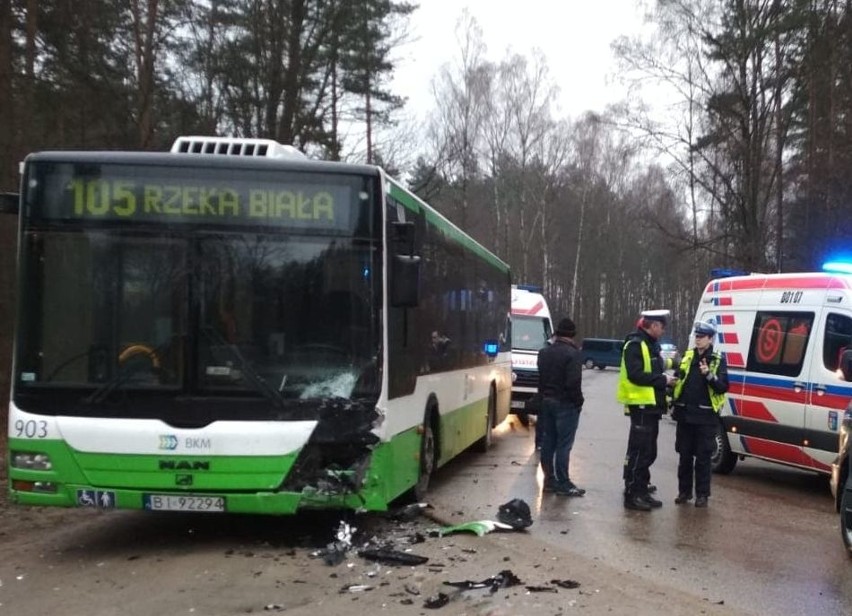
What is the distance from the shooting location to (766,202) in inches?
1261

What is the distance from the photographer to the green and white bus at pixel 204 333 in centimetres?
685

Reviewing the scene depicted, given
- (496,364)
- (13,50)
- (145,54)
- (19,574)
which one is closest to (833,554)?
(19,574)

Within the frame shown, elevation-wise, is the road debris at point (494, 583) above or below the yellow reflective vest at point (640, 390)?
below

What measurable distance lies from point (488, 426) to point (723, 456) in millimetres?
3823

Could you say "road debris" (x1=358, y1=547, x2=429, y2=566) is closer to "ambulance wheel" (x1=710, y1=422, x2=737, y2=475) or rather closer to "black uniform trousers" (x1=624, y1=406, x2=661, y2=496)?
"black uniform trousers" (x1=624, y1=406, x2=661, y2=496)

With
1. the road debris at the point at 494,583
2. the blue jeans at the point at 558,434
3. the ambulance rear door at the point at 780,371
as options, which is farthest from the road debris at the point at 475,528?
the ambulance rear door at the point at 780,371

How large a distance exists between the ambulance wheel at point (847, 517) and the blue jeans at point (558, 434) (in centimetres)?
311

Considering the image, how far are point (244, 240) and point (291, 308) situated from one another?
2.16 feet

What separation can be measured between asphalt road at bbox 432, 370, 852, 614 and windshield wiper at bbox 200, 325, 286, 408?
2.66m

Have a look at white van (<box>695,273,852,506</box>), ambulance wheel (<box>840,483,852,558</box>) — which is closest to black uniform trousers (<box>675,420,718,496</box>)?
white van (<box>695,273,852,506</box>)

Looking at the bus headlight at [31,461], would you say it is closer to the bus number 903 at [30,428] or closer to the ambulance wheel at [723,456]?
the bus number 903 at [30,428]

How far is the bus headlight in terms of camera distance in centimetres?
684

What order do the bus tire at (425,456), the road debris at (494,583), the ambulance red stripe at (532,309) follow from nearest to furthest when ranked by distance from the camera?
the road debris at (494,583)
the bus tire at (425,456)
the ambulance red stripe at (532,309)

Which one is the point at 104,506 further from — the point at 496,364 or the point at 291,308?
the point at 496,364
